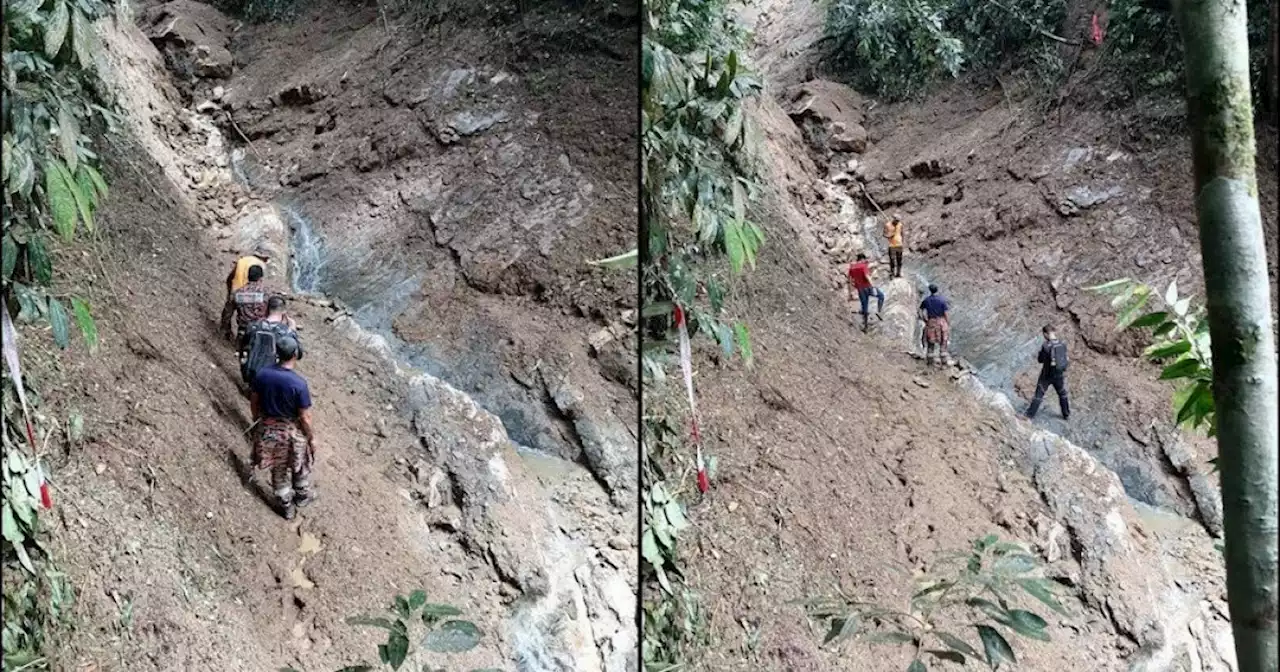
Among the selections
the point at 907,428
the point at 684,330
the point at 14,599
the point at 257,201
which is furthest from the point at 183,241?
the point at 907,428

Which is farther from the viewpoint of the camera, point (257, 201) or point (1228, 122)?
point (257, 201)

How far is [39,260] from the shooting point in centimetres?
87

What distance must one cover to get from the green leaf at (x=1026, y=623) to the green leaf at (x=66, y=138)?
112 cm

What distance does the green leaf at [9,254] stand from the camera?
846mm

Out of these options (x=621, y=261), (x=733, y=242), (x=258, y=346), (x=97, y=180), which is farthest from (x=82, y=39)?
(x=733, y=242)

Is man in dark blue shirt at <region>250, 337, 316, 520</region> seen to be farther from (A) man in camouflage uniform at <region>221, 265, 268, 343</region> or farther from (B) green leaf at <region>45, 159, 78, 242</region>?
(B) green leaf at <region>45, 159, 78, 242</region>

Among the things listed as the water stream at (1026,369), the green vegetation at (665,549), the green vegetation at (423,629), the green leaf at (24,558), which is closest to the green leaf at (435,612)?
the green vegetation at (423,629)

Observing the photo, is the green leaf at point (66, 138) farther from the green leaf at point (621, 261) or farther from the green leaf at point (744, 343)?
the green leaf at point (744, 343)

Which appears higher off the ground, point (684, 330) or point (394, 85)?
point (394, 85)

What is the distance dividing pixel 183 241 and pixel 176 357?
0.44 feet

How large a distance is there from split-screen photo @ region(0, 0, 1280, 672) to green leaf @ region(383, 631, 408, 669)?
32mm

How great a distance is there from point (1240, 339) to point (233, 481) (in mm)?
914

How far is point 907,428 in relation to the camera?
A: 1.25 metres

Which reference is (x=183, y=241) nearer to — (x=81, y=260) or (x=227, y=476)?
(x=81, y=260)
